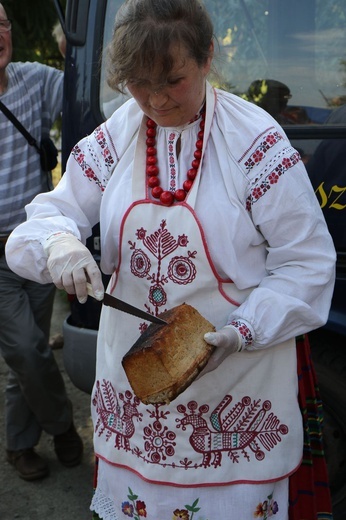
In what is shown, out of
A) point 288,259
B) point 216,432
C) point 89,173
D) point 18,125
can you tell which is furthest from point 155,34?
point 18,125

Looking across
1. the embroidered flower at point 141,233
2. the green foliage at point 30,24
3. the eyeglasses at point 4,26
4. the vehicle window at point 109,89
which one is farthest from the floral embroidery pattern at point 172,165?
the green foliage at point 30,24

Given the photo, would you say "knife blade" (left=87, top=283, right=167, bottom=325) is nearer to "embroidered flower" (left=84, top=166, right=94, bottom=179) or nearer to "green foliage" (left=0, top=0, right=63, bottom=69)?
"embroidered flower" (left=84, top=166, right=94, bottom=179)

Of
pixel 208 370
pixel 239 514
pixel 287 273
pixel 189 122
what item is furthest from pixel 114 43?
pixel 239 514

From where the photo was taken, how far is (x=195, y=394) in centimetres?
196

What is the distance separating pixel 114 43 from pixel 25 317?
172 cm

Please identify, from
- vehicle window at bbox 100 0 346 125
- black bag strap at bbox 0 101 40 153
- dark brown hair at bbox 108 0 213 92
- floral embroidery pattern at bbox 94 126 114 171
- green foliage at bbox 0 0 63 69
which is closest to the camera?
dark brown hair at bbox 108 0 213 92

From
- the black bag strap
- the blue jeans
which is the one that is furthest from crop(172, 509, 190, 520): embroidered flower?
the black bag strap

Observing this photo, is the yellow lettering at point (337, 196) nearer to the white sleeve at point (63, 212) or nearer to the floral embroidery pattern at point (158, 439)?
the white sleeve at point (63, 212)

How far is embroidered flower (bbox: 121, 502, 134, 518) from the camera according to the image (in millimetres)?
2111

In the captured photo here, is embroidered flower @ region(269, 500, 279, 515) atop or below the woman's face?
below

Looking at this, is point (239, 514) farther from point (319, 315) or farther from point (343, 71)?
point (343, 71)

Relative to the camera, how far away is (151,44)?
168 centimetres

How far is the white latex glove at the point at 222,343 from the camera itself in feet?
5.82

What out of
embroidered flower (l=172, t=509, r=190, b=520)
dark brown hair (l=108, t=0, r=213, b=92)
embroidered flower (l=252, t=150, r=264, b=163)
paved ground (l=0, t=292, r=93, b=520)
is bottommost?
paved ground (l=0, t=292, r=93, b=520)
